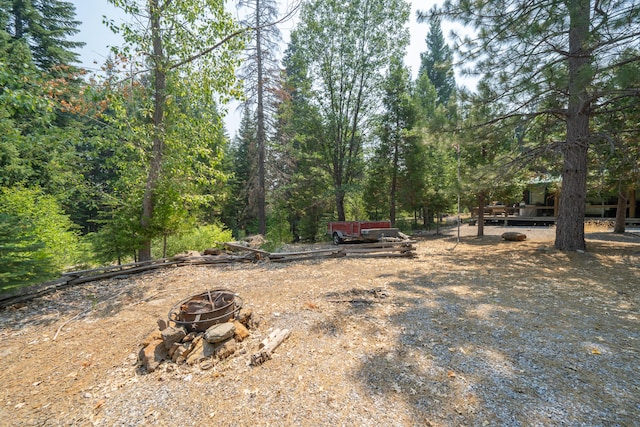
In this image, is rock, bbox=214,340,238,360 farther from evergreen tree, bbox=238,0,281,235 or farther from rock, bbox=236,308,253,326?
evergreen tree, bbox=238,0,281,235

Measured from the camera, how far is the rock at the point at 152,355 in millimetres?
2893

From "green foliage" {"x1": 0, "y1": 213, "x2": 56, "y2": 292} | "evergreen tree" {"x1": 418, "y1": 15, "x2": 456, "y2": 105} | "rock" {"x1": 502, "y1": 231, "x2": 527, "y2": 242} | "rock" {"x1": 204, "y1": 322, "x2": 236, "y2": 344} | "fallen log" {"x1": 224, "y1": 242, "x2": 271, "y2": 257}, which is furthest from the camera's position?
"evergreen tree" {"x1": 418, "y1": 15, "x2": 456, "y2": 105}

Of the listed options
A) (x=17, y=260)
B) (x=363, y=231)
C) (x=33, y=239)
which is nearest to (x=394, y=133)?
(x=363, y=231)

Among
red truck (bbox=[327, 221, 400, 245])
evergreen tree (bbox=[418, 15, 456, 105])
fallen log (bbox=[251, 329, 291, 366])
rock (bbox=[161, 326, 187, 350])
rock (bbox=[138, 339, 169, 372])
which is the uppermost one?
evergreen tree (bbox=[418, 15, 456, 105])

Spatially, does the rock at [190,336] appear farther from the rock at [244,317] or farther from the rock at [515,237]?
the rock at [515,237]

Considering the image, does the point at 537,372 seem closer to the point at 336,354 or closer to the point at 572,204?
the point at 336,354

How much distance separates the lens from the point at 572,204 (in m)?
7.57

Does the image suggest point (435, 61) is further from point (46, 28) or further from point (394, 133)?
point (46, 28)

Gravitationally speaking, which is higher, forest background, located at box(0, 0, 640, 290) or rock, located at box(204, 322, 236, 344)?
forest background, located at box(0, 0, 640, 290)

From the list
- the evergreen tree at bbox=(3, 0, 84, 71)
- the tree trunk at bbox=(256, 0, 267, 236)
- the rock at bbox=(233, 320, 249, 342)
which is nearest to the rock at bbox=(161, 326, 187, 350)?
the rock at bbox=(233, 320, 249, 342)

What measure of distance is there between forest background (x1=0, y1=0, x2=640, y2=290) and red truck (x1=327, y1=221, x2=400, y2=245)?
8.19ft

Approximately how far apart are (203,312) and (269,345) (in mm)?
977

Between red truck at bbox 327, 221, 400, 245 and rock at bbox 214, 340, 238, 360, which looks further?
red truck at bbox 327, 221, 400, 245

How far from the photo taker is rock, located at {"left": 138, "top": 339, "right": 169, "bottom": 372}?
2.89 metres
